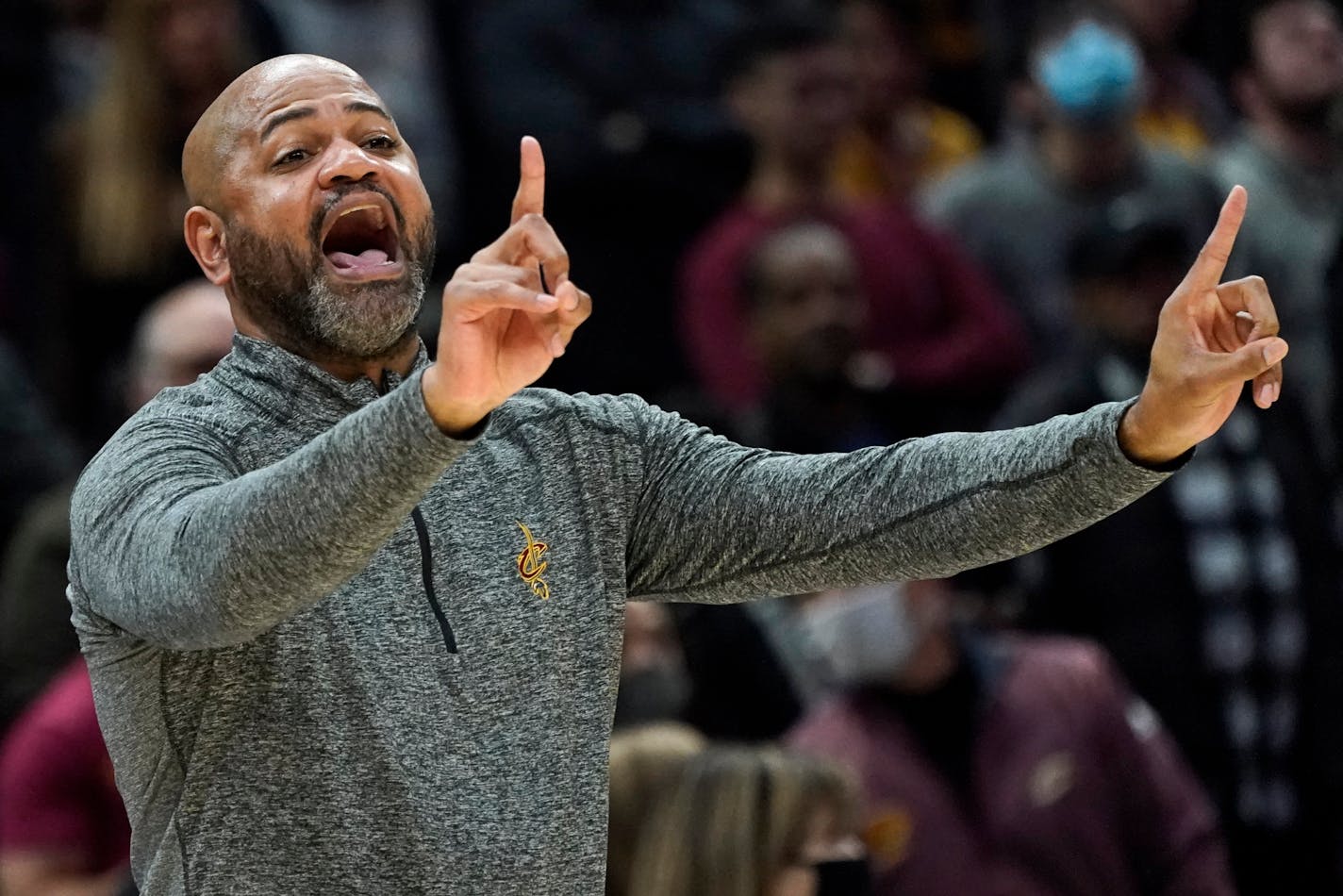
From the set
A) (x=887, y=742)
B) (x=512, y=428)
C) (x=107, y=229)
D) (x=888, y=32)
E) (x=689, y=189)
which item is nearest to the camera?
(x=512, y=428)

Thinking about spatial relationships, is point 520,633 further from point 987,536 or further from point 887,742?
point 887,742

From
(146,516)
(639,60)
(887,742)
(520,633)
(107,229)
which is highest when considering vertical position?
(639,60)

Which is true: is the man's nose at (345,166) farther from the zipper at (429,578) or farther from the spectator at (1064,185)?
the spectator at (1064,185)

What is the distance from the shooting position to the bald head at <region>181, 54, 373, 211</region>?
8.23 feet

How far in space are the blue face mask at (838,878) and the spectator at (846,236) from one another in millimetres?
2416

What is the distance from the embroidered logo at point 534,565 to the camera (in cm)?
246

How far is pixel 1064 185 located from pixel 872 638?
92.2 inches

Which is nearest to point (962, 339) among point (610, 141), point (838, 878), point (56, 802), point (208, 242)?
point (610, 141)

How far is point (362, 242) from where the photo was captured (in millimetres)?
2512

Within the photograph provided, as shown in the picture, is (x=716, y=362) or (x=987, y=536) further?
(x=716, y=362)

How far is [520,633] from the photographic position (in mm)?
2432

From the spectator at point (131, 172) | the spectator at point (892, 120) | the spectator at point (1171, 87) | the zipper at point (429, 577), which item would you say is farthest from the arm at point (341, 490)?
the spectator at point (1171, 87)

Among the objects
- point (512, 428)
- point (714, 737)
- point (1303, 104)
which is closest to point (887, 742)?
point (714, 737)

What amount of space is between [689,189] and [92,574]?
4663mm
